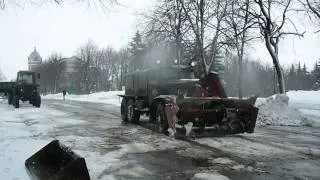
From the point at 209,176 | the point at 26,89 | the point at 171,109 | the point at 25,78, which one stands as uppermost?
the point at 25,78

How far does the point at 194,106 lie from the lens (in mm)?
12688

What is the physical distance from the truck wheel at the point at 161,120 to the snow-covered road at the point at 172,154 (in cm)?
29

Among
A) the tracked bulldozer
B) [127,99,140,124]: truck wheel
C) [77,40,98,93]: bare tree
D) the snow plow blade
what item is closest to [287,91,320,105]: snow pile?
[127,99,140,124]: truck wheel

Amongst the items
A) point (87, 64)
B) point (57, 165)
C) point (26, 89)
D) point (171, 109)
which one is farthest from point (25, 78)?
point (87, 64)

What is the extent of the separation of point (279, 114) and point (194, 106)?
8336 mm

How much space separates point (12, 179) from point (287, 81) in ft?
379

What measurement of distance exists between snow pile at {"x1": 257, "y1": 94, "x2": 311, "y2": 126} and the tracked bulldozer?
17.8ft

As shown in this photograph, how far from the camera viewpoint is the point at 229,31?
3002 centimetres

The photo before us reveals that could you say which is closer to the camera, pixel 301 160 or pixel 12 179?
pixel 12 179

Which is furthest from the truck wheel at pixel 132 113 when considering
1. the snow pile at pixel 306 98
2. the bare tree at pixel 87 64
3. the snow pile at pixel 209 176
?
the bare tree at pixel 87 64

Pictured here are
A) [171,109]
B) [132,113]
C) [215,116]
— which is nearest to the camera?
[171,109]

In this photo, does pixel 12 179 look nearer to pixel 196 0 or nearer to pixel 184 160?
pixel 184 160

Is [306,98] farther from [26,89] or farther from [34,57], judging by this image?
[34,57]

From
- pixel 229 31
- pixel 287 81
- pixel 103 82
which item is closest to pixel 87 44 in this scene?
pixel 103 82
